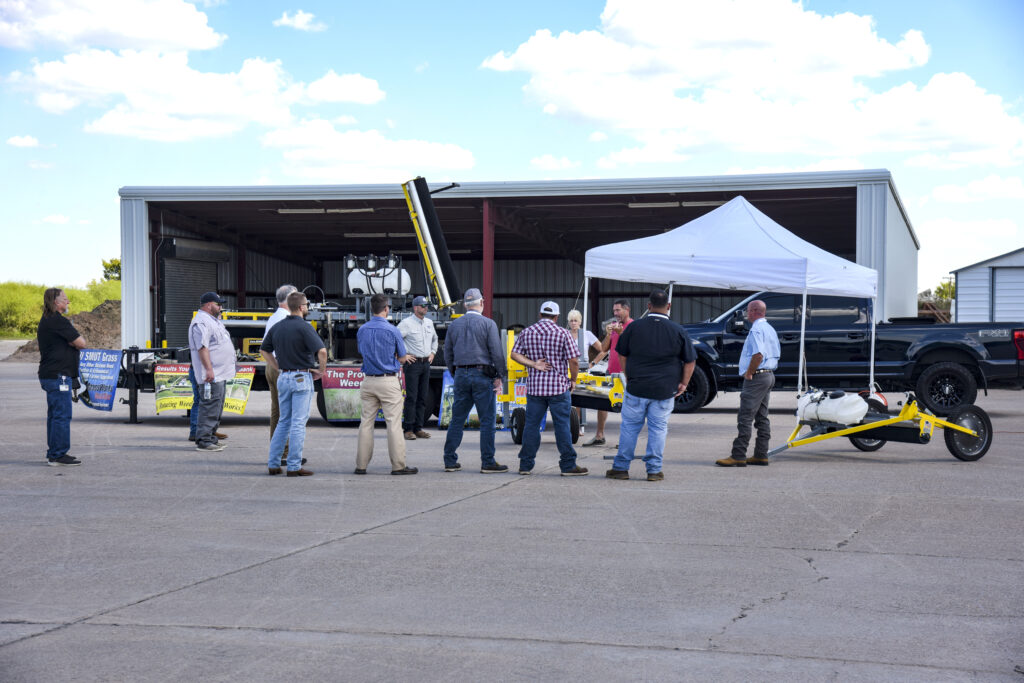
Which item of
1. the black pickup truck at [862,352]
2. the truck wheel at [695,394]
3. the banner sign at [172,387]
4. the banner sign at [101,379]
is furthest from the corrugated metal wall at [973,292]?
the banner sign at [101,379]

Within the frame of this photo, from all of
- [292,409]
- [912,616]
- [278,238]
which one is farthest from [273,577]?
[278,238]

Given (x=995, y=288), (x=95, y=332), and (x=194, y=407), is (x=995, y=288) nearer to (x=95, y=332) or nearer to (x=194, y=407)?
(x=194, y=407)

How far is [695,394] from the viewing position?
16797 millimetres

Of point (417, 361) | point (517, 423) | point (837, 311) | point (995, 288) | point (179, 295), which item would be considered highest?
point (995, 288)

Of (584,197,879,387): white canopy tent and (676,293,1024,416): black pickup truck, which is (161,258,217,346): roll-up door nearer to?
(676,293,1024,416): black pickup truck

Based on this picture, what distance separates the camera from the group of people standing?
9.56 m

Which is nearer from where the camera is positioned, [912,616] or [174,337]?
[912,616]

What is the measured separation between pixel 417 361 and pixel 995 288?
85.8 ft

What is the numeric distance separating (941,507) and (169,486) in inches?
251

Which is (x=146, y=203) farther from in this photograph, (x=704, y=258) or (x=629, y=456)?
(x=629, y=456)

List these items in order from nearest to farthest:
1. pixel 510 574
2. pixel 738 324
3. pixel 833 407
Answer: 1. pixel 510 574
2. pixel 833 407
3. pixel 738 324

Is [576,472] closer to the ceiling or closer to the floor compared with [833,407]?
closer to the floor

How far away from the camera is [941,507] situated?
8.18 metres

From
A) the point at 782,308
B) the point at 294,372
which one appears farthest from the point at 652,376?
the point at 782,308
